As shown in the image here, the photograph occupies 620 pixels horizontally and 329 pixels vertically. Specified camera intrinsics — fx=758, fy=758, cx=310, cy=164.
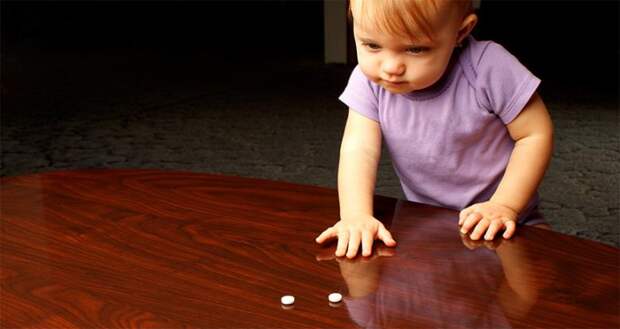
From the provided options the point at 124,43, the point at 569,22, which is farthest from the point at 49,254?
the point at 569,22

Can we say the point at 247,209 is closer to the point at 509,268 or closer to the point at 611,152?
the point at 509,268

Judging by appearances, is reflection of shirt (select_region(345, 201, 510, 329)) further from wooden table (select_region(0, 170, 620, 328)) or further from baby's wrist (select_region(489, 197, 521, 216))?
baby's wrist (select_region(489, 197, 521, 216))

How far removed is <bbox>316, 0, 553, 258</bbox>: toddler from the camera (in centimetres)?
90

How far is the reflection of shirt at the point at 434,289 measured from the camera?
67 cm

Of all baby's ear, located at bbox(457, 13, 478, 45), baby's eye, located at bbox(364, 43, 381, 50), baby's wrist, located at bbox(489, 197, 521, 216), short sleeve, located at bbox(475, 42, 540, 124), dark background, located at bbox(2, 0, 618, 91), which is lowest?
dark background, located at bbox(2, 0, 618, 91)

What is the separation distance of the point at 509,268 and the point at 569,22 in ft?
17.9

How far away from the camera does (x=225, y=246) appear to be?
33.3 inches

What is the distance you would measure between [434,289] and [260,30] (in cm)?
571

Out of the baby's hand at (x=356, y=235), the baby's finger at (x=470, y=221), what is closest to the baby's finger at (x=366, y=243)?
the baby's hand at (x=356, y=235)

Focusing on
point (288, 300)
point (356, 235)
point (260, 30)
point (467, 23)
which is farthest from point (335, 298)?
point (260, 30)

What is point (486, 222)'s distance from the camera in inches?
33.9

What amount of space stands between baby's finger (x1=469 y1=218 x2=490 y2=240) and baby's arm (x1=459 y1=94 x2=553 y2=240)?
0.02 meters

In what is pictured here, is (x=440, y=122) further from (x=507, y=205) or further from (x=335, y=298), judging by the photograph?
(x=335, y=298)

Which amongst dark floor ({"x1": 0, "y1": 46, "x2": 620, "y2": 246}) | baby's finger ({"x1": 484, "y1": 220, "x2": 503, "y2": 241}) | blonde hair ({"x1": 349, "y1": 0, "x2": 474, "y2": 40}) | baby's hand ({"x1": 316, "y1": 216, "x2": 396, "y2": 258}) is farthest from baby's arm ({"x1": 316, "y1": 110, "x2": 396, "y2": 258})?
dark floor ({"x1": 0, "y1": 46, "x2": 620, "y2": 246})
